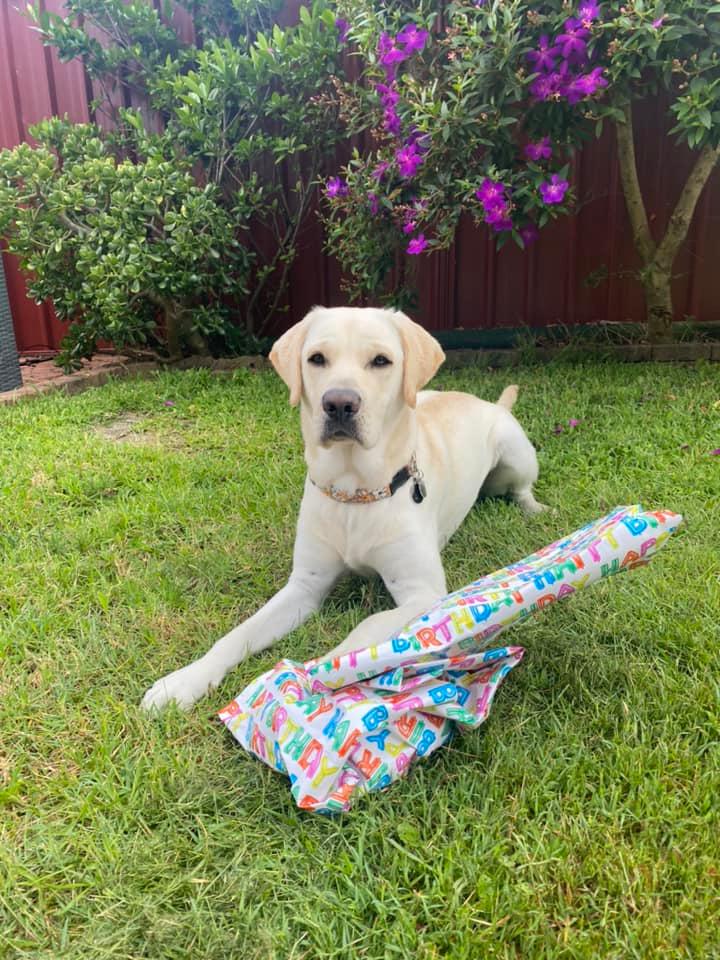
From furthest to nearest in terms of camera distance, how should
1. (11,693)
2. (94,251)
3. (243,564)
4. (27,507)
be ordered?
1. (94,251)
2. (27,507)
3. (243,564)
4. (11,693)

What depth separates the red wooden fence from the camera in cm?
512

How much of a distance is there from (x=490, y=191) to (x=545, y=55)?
696 millimetres

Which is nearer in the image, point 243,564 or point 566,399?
point 243,564

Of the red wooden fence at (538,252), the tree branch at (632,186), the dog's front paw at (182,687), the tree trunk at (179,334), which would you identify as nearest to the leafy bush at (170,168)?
the tree trunk at (179,334)

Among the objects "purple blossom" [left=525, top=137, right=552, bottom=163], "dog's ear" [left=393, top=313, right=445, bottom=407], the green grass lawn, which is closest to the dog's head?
"dog's ear" [left=393, top=313, right=445, bottom=407]

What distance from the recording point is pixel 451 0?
4.07 meters

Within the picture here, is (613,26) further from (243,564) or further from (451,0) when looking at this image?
(243,564)

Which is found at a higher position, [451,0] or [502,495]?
[451,0]

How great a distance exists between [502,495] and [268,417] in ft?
5.39

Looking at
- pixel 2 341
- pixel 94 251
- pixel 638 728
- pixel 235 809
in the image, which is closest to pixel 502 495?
pixel 638 728

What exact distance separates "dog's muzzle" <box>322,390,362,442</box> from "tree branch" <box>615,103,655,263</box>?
11.2 feet

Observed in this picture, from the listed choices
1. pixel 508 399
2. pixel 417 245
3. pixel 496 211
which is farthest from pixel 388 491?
pixel 417 245

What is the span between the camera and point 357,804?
138cm

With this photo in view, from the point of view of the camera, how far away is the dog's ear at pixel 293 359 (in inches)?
83.3
